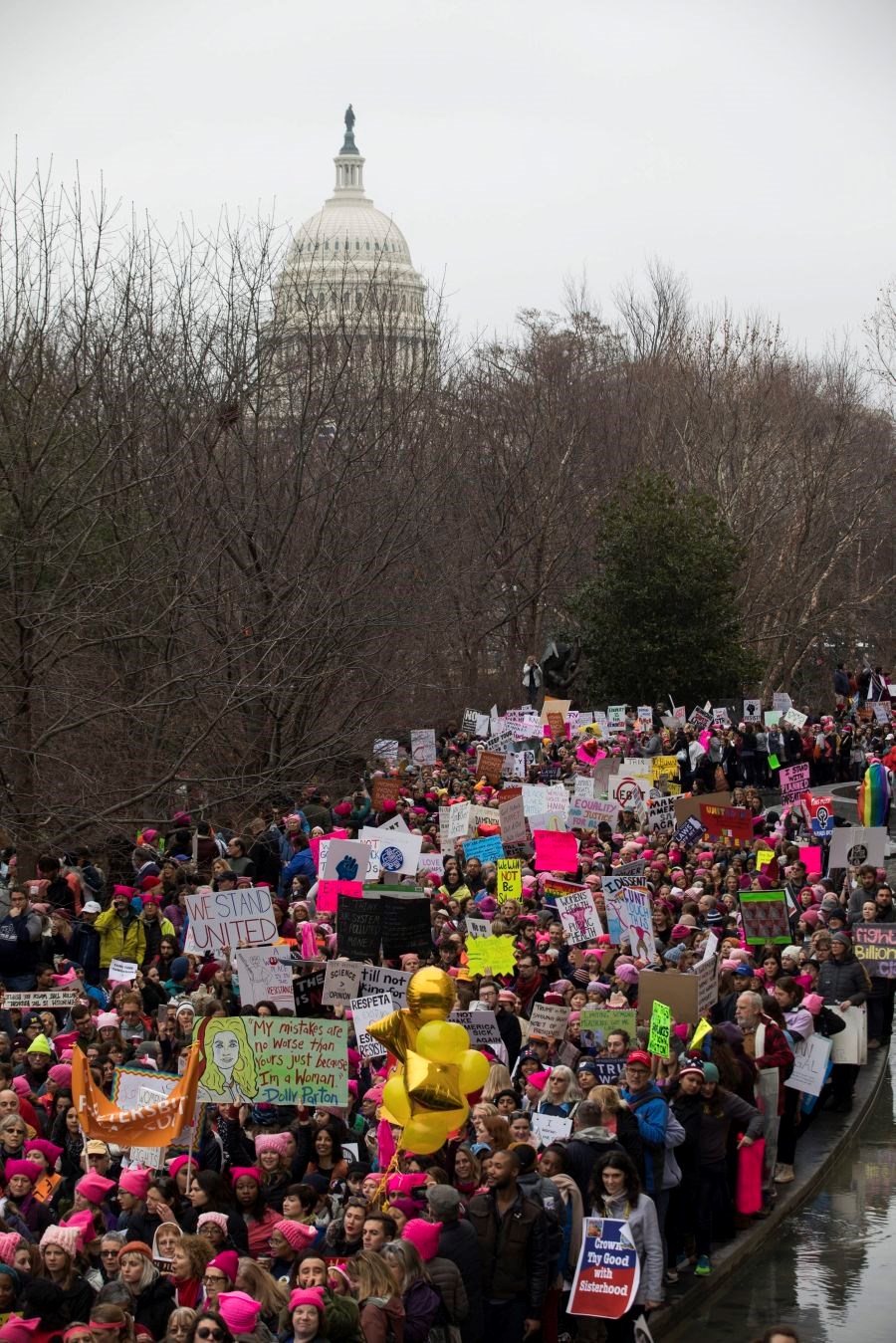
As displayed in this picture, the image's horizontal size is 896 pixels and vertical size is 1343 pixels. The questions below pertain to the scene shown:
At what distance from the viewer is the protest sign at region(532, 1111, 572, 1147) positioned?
431 inches

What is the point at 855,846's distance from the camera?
20.9 m

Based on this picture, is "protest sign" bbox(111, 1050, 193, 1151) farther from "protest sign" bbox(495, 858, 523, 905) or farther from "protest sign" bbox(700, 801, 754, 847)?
"protest sign" bbox(700, 801, 754, 847)

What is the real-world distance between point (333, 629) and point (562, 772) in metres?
6.23

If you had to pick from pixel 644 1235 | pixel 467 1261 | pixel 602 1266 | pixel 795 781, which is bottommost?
pixel 602 1266

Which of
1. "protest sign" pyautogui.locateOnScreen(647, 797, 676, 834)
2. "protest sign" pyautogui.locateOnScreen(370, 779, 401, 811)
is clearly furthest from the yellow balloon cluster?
"protest sign" pyautogui.locateOnScreen(370, 779, 401, 811)

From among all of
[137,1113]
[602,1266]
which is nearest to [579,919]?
[137,1113]

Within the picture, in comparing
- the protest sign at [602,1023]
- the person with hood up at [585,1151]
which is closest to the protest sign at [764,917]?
the protest sign at [602,1023]

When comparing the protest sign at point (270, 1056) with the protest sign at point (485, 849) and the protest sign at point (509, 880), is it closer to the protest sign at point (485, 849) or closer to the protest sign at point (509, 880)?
the protest sign at point (509, 880)

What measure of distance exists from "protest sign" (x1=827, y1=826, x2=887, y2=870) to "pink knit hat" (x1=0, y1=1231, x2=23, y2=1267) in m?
13.2

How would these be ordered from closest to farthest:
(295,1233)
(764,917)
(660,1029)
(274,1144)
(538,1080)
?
(295,1233), (274,1144), (538,1080), (660,1029), (764,917)

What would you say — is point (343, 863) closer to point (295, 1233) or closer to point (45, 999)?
point (45, 999)

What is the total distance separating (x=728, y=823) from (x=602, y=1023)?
1030 cm

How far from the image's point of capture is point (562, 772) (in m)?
30.3

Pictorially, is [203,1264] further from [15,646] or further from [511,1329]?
[15,646]
